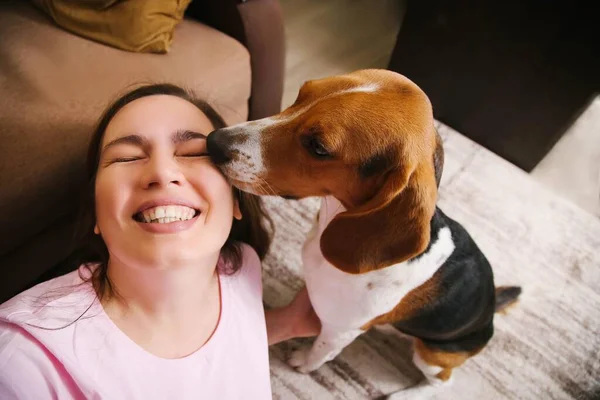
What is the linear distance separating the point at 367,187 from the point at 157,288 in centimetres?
62

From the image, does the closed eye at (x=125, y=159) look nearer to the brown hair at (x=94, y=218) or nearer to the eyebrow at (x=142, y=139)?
the eyebrow at (x=142, y=139)

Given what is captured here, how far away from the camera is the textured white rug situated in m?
1.93

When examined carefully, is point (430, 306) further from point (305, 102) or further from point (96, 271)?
point (96, 271)

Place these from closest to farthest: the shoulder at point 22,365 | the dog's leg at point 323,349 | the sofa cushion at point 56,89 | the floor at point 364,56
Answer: the shoulder at point 22,365, the sofa cushion at point 56,89, the dog's leg at point 323,349, the floor at point 364,56

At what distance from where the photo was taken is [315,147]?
1.21m

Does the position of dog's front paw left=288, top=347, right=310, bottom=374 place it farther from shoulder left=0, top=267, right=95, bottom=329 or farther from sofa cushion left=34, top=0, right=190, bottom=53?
sofa cushion left=34, top=0, right=190, bottom=53

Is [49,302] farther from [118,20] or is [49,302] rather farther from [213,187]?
[118,20]

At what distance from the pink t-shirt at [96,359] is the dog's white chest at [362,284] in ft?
0.91

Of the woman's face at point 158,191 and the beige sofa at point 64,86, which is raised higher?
the woman's face at point 158,191

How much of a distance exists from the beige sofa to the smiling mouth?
49cm

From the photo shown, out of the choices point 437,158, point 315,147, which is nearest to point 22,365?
point 315,147

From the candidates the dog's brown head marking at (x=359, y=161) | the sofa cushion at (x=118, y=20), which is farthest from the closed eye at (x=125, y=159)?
the sofa cushion at (x=118, y=20)

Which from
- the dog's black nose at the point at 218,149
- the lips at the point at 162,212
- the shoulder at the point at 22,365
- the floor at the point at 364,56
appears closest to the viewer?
the shoulder at the point at 22,365

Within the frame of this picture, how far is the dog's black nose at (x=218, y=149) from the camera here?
4.10ft
